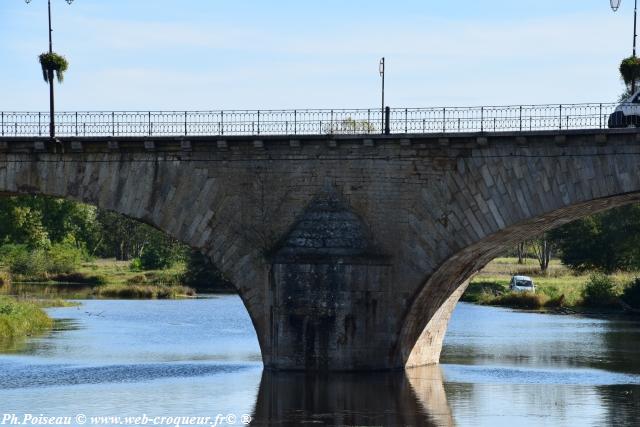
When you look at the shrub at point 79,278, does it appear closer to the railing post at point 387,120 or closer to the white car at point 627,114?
the railing post at point 387,120

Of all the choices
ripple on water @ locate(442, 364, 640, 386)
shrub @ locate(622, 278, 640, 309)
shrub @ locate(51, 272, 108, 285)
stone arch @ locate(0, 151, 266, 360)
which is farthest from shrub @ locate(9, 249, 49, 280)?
ripple on water @ locate(442, 364, 640, 386)

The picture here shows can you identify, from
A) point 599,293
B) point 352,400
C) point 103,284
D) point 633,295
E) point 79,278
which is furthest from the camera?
point 79,278

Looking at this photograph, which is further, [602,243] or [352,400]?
Answer: [602,243]

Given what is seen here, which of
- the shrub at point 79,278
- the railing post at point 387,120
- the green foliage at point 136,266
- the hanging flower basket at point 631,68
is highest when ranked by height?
the hanging flower basket at point 631,68

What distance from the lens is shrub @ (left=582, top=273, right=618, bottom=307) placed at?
66500 mm

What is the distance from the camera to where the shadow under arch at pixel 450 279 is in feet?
123

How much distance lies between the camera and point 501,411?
32.8 meters

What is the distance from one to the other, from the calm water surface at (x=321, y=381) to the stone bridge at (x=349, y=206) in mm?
1635

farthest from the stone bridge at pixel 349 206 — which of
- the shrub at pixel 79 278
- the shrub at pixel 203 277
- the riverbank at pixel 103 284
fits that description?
the shrub at pixel 79 278

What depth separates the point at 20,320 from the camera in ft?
173

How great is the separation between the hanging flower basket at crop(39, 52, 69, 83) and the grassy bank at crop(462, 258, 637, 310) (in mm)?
34752

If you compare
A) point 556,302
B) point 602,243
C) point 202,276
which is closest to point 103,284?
point 202,276

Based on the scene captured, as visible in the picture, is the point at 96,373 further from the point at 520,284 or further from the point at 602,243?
the point at 602,243

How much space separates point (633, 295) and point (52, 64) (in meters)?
34.2
